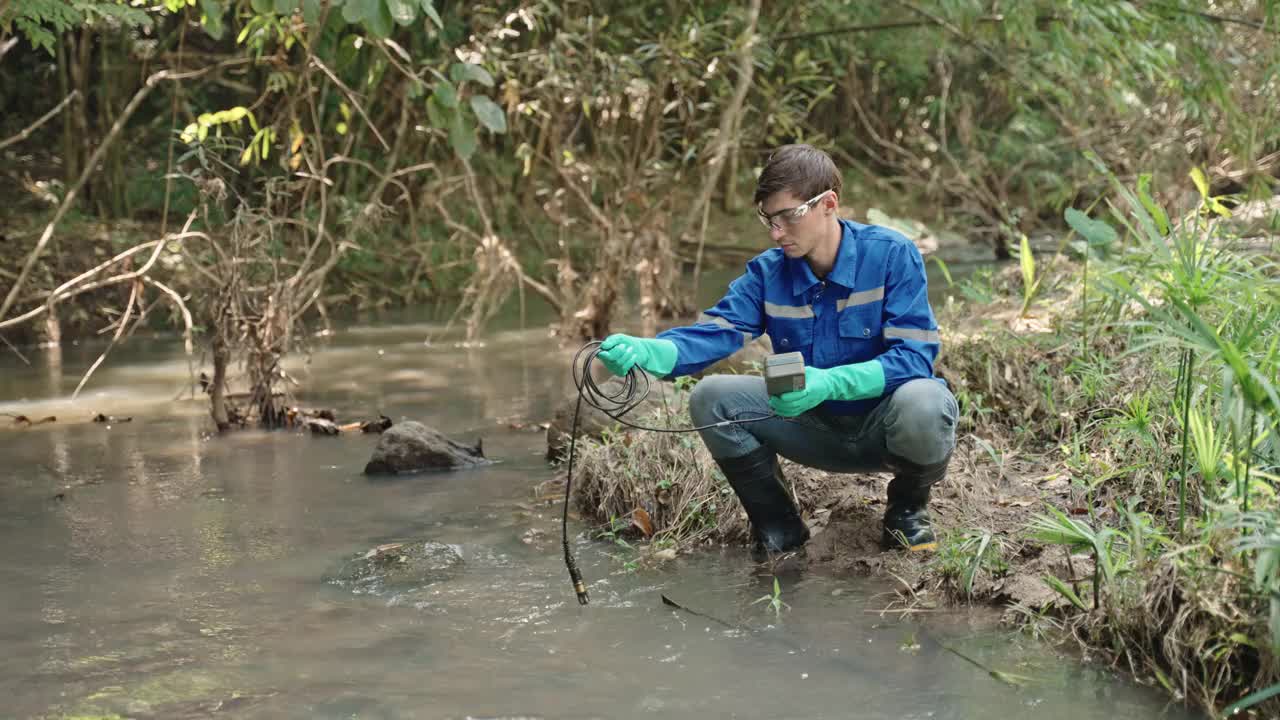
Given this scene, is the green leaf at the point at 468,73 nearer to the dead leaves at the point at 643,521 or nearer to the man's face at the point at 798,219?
the man's face at the point at 798,219

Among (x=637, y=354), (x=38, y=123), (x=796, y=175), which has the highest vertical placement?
(x=38, y=123)

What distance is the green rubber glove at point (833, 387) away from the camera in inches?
138

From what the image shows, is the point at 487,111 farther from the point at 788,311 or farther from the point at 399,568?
the point at 399,568

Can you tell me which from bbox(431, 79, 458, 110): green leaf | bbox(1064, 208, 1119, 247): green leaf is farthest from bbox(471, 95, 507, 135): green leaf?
bbox(1064, 208, 1119, 247): green leaf

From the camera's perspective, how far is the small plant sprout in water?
3.56m

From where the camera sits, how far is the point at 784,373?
11.3 feet

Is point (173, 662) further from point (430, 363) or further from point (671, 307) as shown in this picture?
point (671, 307)

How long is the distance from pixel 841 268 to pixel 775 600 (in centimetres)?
95

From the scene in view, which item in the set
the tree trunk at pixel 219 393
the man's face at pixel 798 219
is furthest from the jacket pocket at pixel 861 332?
the tree trunk at pixel 219 393

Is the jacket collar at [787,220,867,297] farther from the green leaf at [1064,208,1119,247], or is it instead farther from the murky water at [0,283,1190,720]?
the green leaf at [1064,208,1119,247]

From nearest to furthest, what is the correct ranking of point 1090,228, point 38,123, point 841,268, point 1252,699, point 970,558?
point 1252,699
point 970,558
point 841,268
point 1090,228
point 38,123

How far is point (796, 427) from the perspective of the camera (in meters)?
3.93

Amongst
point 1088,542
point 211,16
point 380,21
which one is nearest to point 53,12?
point 211,16

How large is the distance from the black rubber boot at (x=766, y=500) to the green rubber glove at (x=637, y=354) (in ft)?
1.24
